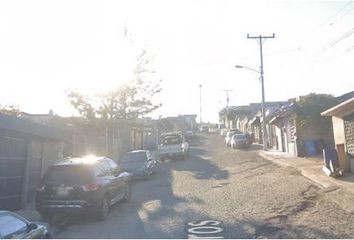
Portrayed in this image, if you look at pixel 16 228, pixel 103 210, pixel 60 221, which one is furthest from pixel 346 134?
pixel 16 228

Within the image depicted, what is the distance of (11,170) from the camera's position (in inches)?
651

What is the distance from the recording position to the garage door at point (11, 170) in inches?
625

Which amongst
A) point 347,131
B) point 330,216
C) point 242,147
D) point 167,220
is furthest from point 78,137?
point 242,147

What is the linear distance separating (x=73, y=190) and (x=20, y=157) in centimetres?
477

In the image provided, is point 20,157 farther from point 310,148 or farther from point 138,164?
point 310,148

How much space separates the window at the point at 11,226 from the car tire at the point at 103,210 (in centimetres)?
520

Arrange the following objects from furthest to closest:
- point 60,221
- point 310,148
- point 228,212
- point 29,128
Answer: point 310,148
point 29,128
point 60,221
point 228,212

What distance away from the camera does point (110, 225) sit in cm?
1305

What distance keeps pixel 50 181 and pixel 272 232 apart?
20.9ft

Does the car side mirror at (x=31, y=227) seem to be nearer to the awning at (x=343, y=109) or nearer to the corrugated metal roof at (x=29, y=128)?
the corrugated metal roof at (x=29, y=128)

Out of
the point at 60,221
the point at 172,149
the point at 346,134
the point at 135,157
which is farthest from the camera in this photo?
the point at 172,149

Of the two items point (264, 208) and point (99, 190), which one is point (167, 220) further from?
point (264, 208)

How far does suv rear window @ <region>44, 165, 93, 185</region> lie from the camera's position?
13617 millimetres

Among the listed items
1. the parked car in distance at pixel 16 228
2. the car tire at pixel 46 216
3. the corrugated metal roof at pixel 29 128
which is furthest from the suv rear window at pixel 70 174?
the parked car in distance at pixel 16 228
